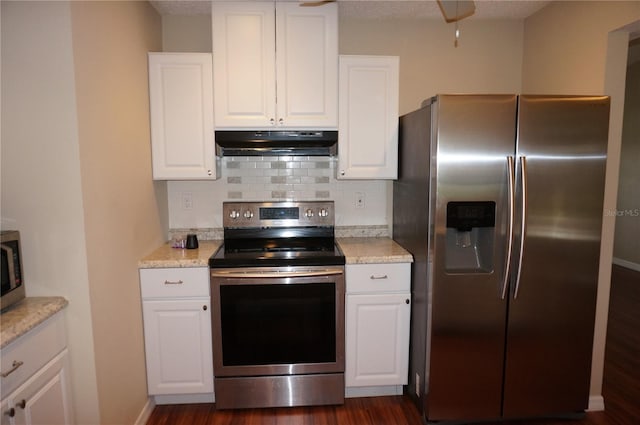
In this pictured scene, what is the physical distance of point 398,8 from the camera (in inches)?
97.3

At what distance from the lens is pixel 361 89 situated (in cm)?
235

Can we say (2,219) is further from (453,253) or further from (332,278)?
(453,253)

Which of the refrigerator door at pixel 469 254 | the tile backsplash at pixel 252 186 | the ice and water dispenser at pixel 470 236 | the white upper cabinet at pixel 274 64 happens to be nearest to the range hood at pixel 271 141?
the white upper cabinet at pixel 274 64

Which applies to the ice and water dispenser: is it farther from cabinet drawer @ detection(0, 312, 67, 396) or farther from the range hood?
cabinet drawer @ detection(0, 312, 67, 396)

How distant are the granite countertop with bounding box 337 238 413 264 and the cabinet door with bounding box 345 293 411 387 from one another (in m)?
0.21

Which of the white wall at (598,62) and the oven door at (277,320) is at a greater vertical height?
the white wall at (598,62)

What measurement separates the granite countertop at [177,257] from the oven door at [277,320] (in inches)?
5.2

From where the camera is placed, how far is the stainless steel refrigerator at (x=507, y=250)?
6.14ft

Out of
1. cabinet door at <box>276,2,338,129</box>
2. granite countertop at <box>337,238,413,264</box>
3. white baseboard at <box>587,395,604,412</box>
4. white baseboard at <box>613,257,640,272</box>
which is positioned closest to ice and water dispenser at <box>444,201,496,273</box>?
granite countertop at <box>337,238,413,264</box>

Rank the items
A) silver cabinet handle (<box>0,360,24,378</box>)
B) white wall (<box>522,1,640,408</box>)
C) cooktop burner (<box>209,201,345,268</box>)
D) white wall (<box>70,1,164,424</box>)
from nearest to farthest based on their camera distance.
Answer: silver cabinet handle (<box>0,360,24,378</box>)
white wall (<box>70,1,164,424</box>)
white wall (<box>522,1,640,408</box>)
cooktop burner (<box>209,201,345,268</box>)

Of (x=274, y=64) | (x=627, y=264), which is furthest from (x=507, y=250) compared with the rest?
(x=627, y=264)

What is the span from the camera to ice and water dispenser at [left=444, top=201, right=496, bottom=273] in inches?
74.9

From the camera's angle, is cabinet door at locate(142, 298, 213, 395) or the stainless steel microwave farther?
cabinet door at locate(142, 298, 213, 395)

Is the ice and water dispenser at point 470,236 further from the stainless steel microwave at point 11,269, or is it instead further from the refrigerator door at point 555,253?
the stainless steel microwave at point 11,269
